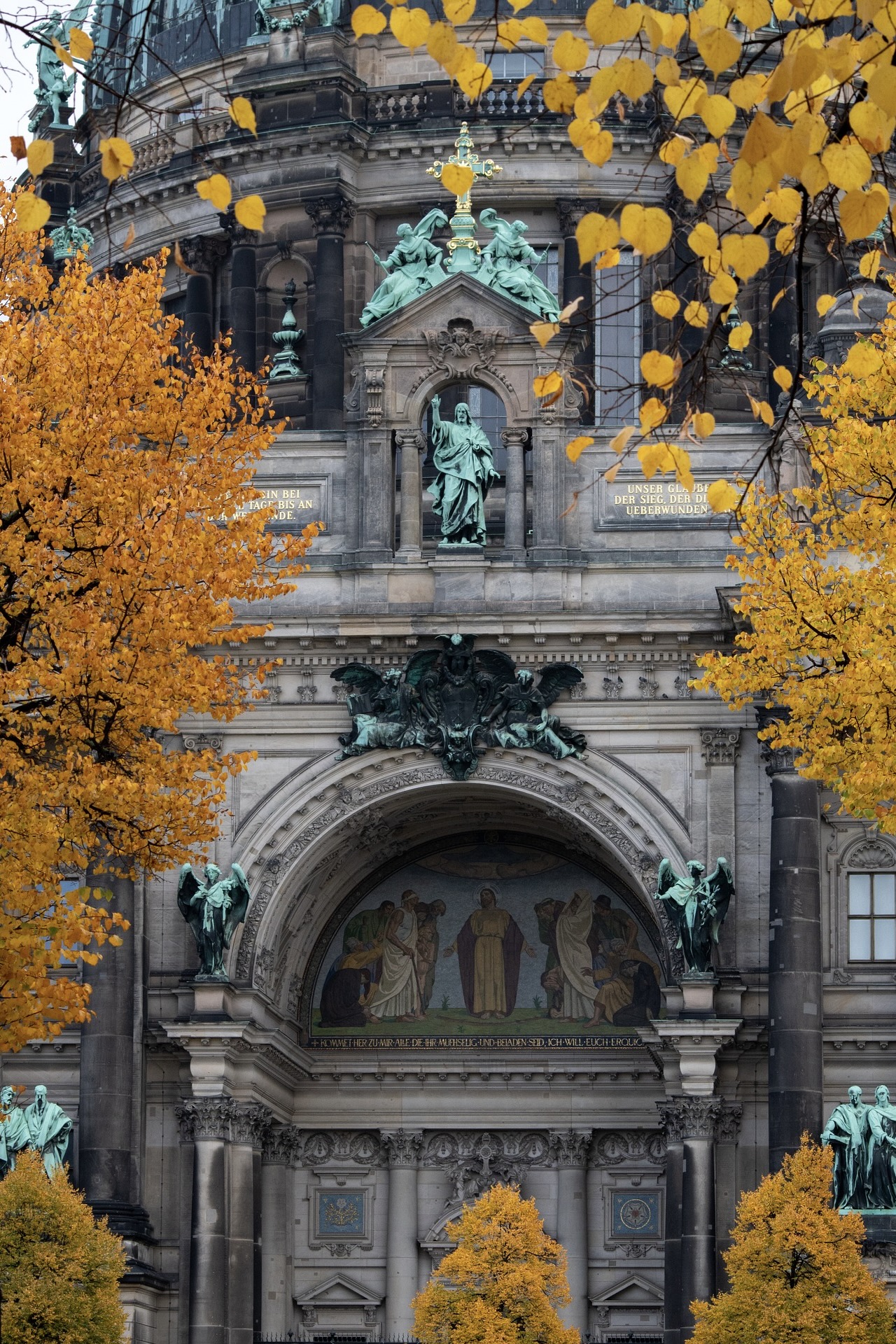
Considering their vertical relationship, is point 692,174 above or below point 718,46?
below

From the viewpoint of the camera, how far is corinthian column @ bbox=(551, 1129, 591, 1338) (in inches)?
1777

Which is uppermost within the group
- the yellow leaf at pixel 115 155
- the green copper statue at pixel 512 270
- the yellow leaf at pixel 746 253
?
the green copper statue at pixel 512 270

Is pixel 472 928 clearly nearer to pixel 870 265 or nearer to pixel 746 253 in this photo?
pixel 870 265

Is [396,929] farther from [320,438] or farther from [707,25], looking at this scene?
[707,25]

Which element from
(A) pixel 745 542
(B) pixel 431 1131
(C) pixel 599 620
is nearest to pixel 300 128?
(C) pixel 599 620

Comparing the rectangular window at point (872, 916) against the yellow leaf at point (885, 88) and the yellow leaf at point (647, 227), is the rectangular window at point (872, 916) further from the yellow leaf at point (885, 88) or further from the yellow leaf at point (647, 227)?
the yellow leaf at point (885, 88)

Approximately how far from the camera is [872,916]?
4225cm

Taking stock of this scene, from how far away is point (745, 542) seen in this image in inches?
1268

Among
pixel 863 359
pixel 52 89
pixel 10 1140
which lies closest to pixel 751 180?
pixel 863 359

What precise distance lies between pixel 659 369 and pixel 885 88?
2072 millimetres

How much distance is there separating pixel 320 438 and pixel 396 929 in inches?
371

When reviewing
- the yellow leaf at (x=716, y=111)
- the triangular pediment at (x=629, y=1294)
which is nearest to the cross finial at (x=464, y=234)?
the triangular pediment at (x=629, y=1294)

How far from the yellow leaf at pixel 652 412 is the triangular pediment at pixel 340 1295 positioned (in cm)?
3342

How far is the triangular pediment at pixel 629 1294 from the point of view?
148 ft
